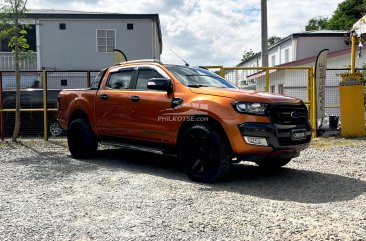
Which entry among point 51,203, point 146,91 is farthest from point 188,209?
point 146,91

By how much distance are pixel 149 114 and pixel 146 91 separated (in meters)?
0.46

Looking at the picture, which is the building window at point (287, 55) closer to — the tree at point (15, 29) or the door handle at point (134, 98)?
the tree at point (15, 29)

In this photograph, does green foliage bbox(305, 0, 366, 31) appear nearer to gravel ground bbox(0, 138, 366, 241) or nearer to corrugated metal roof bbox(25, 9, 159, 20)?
corrugated metal roof bbox(25, 9, 159, 20)

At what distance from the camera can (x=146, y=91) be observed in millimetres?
6652

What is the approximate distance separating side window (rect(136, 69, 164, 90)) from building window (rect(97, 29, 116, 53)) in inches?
644

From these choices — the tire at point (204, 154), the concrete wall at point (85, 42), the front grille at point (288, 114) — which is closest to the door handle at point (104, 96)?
the tire at point (204, 154)

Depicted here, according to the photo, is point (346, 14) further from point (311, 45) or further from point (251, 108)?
point (251, 108)

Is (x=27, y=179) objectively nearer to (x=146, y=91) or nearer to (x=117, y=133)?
(x=117, y=133)

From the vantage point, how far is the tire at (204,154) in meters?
5.49

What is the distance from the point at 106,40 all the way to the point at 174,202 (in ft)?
63.4

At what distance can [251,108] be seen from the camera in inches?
215

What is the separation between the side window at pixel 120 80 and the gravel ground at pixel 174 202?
1.48 m

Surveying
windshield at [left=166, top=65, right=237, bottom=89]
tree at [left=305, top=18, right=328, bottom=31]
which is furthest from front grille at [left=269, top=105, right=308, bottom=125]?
tree at [left=305, top=18, right=328, bottom=31]

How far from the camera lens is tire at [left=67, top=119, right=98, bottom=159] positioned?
7695 millimetres
